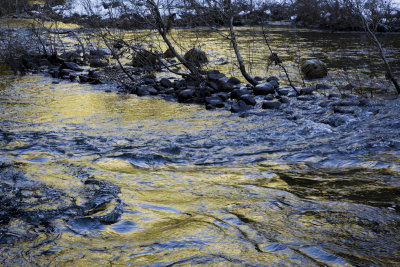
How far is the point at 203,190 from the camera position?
12.6 ft

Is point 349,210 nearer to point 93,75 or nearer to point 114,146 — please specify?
point 114,146

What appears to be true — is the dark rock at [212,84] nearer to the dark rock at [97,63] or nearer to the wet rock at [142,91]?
the wet rock at [142,91]

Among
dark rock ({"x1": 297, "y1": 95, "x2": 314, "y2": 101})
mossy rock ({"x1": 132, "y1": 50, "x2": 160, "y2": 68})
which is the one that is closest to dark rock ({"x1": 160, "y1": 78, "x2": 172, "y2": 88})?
mossy rock ({"x1": 132, "y1": 50, "x2": 160, "y2": 68})

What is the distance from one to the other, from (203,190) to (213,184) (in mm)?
193

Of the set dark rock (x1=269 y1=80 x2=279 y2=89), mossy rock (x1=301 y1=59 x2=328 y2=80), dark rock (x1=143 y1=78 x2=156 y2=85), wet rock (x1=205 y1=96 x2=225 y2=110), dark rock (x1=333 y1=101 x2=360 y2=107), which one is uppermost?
mossy rock (x1=301 y1=59 x2=328 y2=80)

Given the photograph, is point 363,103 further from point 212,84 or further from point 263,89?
point 212,84

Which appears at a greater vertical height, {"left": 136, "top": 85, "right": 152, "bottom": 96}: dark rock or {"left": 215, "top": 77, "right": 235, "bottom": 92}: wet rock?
→ {"left": 215, "top": 77, "right": 235, "bottom": 92}: wet rock

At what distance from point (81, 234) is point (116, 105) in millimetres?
5908

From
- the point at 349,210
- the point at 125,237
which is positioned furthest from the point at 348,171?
the point at 125,237

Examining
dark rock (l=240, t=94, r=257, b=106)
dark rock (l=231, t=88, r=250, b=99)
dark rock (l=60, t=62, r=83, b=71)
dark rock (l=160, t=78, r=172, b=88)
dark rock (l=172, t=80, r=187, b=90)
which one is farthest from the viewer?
dark rock (l=60, t=62, r=83, b=71)

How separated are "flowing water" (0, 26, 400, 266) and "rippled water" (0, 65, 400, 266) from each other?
0.01m

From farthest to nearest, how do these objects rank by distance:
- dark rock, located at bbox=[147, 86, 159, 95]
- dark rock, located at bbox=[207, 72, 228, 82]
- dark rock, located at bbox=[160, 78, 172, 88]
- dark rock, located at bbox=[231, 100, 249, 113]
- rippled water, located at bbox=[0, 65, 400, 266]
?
dark rock, located at bbox=[160, 78, 172, 88], dark rock, located at bbox=[207, 72, 228, 82], dark rock, located at bbox=[147, 86, 159, 95], dark rock, located at bbox=[231, 100, 249, 113], rippled water, located at bbox=[0, 65, 400, 266]

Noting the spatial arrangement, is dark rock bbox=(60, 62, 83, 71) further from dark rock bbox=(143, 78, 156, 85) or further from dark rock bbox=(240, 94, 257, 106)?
dark rock bbox=(240, 94, 257, 106)

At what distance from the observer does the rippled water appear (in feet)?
8.53
